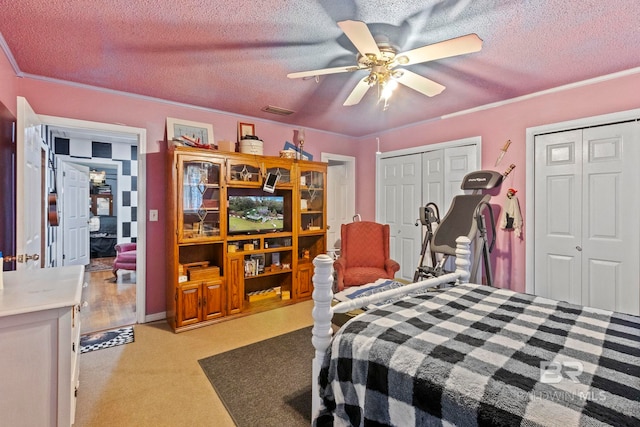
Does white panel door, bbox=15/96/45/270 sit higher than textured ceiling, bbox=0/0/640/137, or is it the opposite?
textured ceiling, bbox=0/0/640/137

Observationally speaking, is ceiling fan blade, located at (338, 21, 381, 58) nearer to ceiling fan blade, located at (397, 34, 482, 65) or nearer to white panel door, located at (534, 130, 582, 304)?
ceiling fan blade, located at (397, 34, 482, 65)

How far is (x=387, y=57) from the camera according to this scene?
6.54 ft

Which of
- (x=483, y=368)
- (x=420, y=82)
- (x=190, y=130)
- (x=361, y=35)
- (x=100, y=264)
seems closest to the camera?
(x=483, y=368)

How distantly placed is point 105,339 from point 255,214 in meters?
1.88

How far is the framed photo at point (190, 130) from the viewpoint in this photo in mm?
3268

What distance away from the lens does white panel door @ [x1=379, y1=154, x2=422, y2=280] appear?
13.7ft

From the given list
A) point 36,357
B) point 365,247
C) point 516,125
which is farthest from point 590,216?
point 36,357

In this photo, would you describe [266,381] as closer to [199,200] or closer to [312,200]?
[199,200]

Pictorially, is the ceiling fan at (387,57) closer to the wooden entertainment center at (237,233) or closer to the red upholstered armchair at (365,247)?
the wooden entertainment center at (237,233)

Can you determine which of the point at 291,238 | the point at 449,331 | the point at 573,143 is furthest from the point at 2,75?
the point at 573,143

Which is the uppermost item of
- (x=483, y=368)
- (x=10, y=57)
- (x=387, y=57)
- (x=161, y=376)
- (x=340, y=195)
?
(x=10, y=57)

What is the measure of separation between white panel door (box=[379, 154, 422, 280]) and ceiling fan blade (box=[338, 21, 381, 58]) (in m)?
2.54

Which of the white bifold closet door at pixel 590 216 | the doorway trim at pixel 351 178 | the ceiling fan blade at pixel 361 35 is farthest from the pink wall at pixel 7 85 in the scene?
the white bifold closet door at pixel 590 216

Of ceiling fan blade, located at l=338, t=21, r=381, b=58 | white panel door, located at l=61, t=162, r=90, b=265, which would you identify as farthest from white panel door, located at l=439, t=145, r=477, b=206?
white panel door, located at l=61, t=162, r=90, b=265
